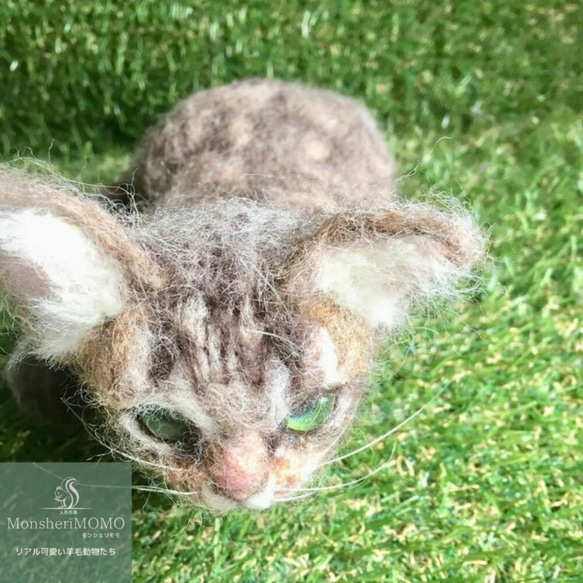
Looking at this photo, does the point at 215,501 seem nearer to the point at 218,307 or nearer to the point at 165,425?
the point at 165,425

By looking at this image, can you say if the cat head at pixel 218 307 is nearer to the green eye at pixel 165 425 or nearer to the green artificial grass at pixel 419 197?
the green eye at pixel 165 425

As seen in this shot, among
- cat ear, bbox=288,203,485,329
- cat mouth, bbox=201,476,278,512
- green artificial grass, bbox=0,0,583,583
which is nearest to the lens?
cat ear, bbox=288,203,485,329

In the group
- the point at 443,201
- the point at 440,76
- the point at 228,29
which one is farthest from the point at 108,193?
the point at 440,76

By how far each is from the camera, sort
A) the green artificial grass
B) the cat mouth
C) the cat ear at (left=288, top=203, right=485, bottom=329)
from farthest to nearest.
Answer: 1. the green artificial grass
2. the cat mouth
3. the cat ear at (left=288, top=203, right=485, bottom=329)

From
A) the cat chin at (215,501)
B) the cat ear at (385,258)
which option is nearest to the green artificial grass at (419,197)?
the cat ear at (385,258)

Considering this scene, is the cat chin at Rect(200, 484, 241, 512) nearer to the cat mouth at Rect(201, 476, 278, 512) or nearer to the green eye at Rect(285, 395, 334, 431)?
the cat mouth at Rect(201, 476, 278, 512)

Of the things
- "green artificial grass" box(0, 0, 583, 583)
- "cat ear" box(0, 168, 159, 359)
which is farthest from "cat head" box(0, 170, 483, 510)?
"green artificial grass" box(0, 0, 583, 583)

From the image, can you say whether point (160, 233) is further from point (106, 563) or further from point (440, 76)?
point (440, 76)

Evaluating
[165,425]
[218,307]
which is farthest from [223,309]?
[165,425]
